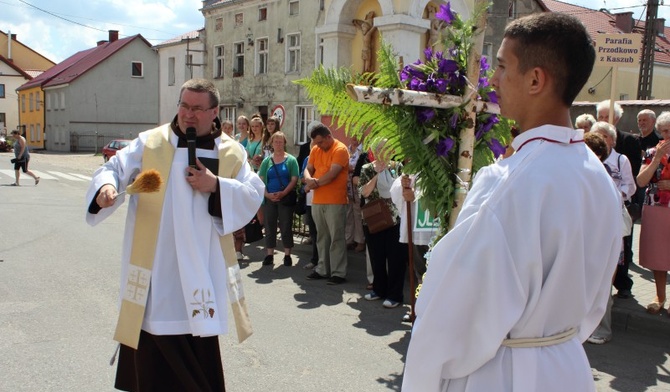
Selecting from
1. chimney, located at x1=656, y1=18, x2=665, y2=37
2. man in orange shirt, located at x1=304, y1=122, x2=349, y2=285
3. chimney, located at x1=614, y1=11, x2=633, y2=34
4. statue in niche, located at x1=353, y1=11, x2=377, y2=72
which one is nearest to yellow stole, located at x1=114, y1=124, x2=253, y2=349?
man in orange shirt, located at x1=304, y1=122, x2=349, y2=285

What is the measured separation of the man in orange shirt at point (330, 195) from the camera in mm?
8242

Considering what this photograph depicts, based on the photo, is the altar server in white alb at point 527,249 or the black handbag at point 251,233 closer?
the altar server in white alb at point 527,249

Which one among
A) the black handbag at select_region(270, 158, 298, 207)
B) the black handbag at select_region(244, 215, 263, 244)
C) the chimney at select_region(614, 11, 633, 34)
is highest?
the chimney at select_region(614, 11, 633, 34)

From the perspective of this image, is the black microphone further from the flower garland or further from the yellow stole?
the flower garland

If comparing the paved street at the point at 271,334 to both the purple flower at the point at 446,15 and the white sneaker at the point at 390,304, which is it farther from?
the purple flower at the point at 446,15

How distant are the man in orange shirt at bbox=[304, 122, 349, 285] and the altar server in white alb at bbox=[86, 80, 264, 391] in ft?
14.3

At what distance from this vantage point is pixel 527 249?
1680 millimetres

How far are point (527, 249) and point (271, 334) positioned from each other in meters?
4.58

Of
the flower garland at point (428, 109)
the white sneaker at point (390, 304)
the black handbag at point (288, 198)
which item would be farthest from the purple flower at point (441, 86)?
the black handbag at point (288, 198)

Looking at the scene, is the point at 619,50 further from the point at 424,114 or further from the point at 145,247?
the point at 145,247

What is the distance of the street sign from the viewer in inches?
322

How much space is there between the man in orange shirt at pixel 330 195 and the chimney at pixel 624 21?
97.2 feet

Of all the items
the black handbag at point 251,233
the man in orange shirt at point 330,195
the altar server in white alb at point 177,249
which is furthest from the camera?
the man in orange shirt at point 330,195

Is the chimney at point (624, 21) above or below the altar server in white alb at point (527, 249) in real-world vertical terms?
above
